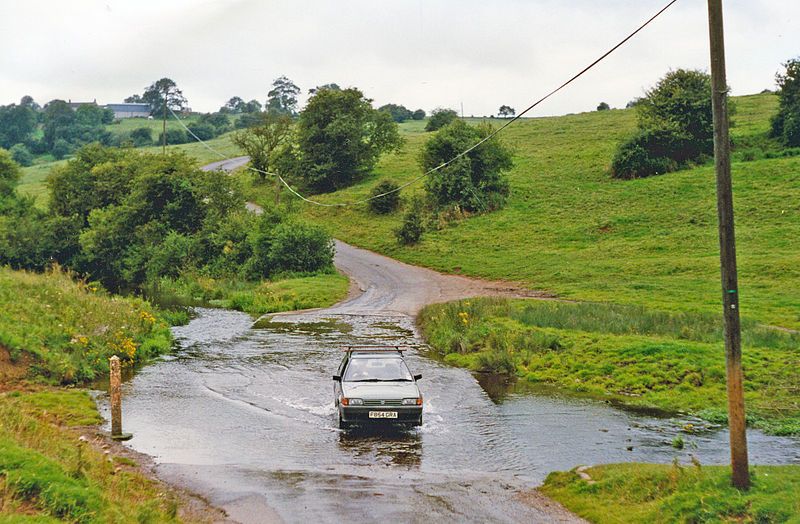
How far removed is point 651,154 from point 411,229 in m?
22.9

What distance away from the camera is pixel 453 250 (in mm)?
56781

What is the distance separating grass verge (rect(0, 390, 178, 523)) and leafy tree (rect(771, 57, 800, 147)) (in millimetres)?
64073

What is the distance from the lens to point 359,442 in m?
18.4

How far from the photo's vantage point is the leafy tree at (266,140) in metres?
86.3

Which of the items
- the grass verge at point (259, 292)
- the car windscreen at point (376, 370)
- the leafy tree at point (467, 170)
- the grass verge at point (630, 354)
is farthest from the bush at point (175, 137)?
the car windscreen at point (376, 370)

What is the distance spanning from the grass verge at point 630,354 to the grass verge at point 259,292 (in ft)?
40.2

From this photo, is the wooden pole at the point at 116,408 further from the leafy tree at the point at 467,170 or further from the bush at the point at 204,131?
the bush at the point at 204,131

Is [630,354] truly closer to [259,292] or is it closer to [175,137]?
[259,292]

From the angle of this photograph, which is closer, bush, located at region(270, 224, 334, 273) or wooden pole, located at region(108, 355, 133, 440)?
wooden pole, located at region(108, 355, 133, 440)

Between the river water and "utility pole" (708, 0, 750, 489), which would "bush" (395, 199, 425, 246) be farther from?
"utility pole" (708, 0, 750, 489)

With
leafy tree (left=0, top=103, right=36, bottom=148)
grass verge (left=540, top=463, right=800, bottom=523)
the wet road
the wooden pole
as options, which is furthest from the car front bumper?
leafy tree (left=0, top=103, right=36, bottom=148)

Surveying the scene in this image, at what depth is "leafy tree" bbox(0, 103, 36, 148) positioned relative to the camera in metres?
155

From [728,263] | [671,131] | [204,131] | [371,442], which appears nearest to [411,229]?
[671,131]

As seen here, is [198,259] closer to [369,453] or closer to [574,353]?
[574,353]
